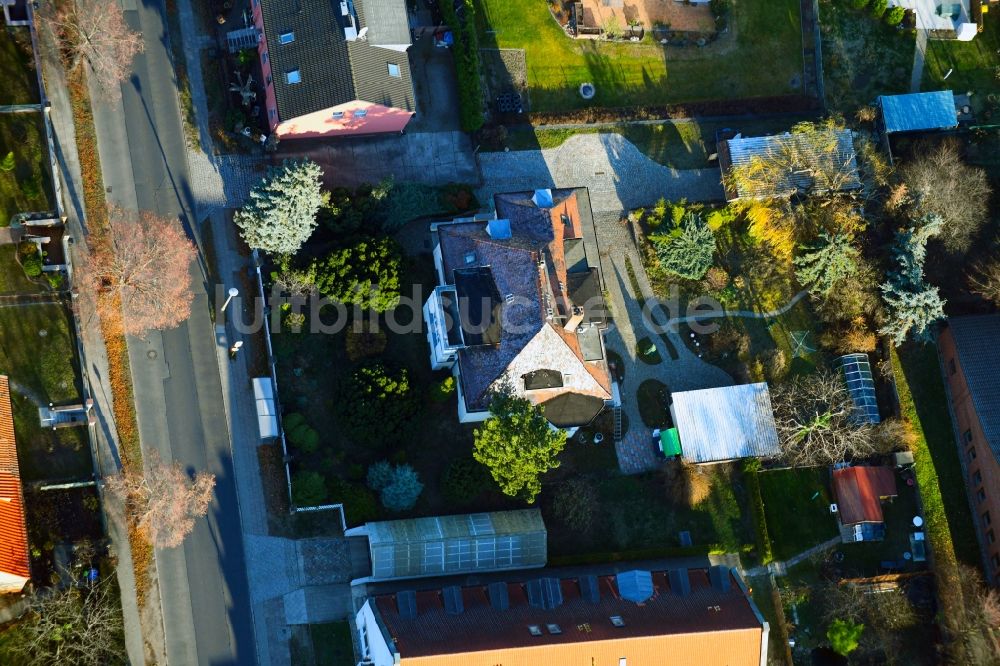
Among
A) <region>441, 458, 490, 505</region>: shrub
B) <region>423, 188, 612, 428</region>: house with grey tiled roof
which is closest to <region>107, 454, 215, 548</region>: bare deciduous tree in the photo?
<region>441, 458, 490, 505</region>: shrub

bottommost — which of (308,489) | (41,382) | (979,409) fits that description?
(979,409)

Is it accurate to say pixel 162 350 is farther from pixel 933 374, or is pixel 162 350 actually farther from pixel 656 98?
pixel 933 374

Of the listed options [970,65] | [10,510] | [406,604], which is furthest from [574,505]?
[970,65]

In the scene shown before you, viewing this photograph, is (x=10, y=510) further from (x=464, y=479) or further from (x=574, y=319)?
(x=574, y=319)

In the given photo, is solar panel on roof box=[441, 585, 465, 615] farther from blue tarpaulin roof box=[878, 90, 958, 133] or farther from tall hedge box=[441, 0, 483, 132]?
blue tarpaulin roof box=[878, 90, 958, 133]

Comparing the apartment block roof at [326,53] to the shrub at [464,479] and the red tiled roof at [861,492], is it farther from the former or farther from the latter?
the red tiled roof at [861,492]

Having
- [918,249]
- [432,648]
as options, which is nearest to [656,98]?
[918,249]
